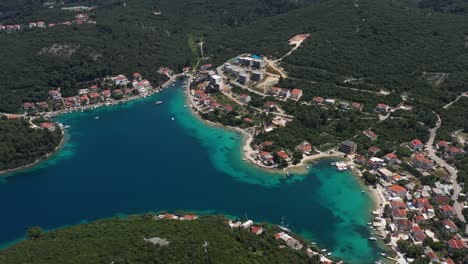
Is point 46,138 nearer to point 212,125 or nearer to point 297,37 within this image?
point 212,125

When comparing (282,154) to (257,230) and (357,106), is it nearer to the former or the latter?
(257,230)

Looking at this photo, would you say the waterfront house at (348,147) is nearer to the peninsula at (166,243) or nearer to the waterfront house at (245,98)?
the peninsula at (166,243)

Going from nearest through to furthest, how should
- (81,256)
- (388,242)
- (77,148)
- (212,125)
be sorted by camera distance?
1. (81,256)
2. (388,242)
3. (77,148)
4. (212,125)

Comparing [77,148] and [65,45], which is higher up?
[65,45]

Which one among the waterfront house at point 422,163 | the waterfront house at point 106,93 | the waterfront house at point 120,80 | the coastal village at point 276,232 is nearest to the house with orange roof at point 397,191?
the waterfront house at point 422,163

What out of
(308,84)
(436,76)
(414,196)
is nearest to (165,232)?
(414,196)

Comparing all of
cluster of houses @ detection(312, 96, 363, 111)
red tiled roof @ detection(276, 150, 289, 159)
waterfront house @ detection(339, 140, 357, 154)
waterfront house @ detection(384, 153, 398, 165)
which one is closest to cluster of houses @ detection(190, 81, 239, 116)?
cluster of houses @ detection(312, 96, 363, 111)

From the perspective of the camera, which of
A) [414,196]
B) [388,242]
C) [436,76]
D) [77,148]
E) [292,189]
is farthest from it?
[436,76]
